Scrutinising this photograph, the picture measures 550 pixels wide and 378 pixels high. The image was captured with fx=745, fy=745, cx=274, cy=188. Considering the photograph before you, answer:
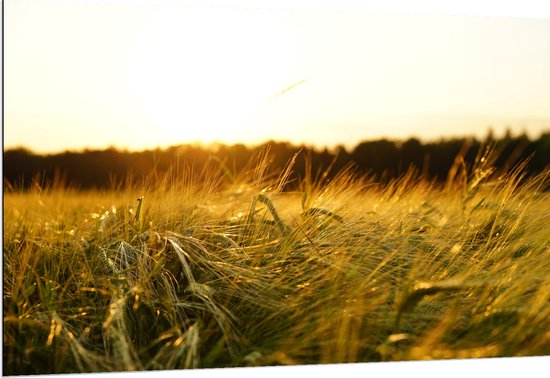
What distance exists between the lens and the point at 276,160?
270 centimetres

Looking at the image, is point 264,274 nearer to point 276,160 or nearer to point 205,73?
point 276,160

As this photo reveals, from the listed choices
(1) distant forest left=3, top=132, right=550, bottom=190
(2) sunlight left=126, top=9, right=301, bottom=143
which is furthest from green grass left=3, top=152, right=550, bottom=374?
(2) sunlight left=126, top=9, right=301, bottom=143

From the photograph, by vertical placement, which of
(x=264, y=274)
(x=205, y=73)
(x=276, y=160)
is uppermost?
(x=205, y=73)

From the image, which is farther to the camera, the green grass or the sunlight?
the sunlight

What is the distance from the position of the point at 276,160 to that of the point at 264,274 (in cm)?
42

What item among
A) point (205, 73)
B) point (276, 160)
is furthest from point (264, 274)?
point (205, 73)

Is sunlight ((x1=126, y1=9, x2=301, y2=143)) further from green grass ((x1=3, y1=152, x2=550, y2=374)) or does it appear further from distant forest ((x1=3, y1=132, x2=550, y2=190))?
green grass ((x1=3, y1=152, x2=550, y2=374))

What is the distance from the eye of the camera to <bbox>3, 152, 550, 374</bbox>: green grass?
2492mm

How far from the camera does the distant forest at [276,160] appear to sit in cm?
261

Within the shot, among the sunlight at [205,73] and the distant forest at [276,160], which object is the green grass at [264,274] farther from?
the sunlight at [205,73]

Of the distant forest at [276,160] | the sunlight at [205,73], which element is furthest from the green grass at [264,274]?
the sunlight at [205,73]

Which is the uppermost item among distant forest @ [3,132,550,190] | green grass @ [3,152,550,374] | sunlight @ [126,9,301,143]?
sunlight @ [126,9,301,143]

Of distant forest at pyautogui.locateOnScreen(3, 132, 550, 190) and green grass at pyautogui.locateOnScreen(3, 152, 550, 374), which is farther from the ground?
distant forest at pyautogui.locateOnScreen(3, 132, 550, 190)

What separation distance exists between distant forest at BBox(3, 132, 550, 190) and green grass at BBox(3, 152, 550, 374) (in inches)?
1.7
